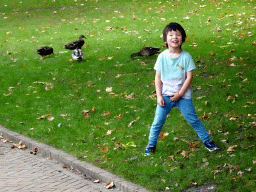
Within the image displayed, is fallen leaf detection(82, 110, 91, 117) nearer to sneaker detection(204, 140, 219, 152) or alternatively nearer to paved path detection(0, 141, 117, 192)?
paved path detection(0, 141, 117, 192)

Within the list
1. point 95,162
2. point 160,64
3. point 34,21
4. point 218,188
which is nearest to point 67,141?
point 95,162

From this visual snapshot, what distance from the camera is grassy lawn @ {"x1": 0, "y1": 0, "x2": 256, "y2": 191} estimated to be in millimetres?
5516

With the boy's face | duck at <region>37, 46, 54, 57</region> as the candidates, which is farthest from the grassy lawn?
the boy's face

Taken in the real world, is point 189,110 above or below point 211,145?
above

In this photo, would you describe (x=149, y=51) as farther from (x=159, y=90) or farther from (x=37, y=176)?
(x=37, y=176)

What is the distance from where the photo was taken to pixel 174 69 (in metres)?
5.43

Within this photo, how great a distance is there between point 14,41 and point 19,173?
10757 mm

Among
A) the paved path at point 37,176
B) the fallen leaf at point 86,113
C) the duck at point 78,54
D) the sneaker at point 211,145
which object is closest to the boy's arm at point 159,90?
the sneaker at point 211,145

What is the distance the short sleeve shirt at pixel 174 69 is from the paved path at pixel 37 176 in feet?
5.23

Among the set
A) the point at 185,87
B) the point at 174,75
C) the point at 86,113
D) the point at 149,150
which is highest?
→ the point at 174,75

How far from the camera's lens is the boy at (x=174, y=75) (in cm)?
535

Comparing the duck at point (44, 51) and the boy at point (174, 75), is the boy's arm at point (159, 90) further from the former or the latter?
the duck at point (44, 51)

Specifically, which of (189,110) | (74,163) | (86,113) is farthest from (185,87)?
(86,113)

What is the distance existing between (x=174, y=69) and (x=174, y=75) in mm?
80
